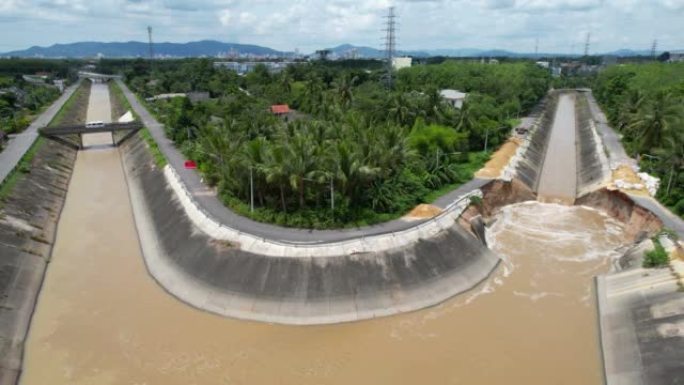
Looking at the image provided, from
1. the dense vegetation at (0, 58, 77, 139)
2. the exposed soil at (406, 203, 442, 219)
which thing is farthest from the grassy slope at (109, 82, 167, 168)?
the exposed soil at (406, 203, 442, 219)

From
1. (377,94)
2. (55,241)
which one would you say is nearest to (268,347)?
(55,241)

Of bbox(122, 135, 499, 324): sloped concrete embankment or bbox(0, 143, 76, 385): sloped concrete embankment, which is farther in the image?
bbox(122, 135, 499, 324): sloped concrete embankment

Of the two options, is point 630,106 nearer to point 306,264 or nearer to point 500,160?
point 500,160

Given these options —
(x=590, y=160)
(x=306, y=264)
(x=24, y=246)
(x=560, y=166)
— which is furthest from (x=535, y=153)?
(x=24, y=246)

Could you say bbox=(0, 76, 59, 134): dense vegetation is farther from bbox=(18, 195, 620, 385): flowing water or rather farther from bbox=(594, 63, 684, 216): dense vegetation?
bbox=(594, 63, 684, 216): dense vegetation

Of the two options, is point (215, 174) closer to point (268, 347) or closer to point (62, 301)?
point (62, 301)

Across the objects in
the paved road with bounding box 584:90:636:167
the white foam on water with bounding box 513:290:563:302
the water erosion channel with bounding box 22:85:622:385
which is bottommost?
the water erosion channel with bounding box 22:85:622:385
